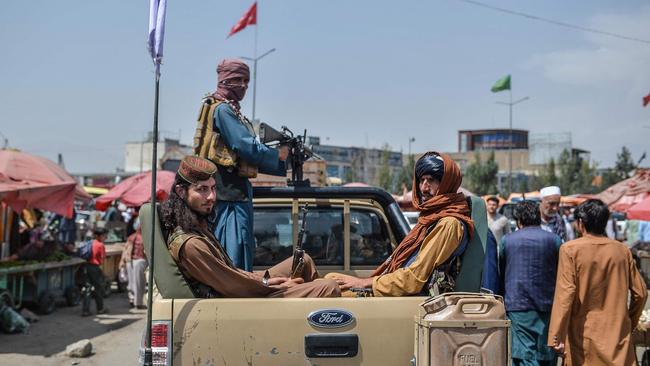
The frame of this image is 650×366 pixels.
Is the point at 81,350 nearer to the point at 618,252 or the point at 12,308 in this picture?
the point at 12,308

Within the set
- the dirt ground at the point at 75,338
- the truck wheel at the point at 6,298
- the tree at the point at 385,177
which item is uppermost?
the tree at the point at 385,177

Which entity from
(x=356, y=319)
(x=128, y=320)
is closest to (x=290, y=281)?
(x=356, y=319)

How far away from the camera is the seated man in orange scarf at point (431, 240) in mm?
3764

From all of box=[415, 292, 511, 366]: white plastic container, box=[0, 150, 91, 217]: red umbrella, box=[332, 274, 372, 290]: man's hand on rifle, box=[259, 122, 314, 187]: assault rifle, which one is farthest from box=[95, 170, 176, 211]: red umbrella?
box=[415, 292, 511, 366]: white plastic container

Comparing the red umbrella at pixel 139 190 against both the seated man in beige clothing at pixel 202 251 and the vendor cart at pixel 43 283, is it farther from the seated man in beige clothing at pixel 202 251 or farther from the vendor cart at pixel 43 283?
the seated man in beige clothing at pixel 202 251

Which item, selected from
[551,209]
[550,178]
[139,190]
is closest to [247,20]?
[139,190]

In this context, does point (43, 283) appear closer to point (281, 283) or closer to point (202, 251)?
point (281, 283)

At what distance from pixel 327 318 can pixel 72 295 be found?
11.2 meters

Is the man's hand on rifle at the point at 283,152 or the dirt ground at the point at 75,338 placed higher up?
the man's hand on rifle at the point at 283,152

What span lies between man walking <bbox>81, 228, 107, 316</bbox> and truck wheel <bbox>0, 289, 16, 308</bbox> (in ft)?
5.75

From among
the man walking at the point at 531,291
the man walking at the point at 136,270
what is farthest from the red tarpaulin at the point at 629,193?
the man walking at the point at 531,291

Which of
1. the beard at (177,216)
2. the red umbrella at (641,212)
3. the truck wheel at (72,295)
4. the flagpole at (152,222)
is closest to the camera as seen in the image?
the flagpole at (152,222)

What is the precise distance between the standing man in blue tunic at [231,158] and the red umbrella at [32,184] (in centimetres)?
702

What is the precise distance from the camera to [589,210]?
5102mm
